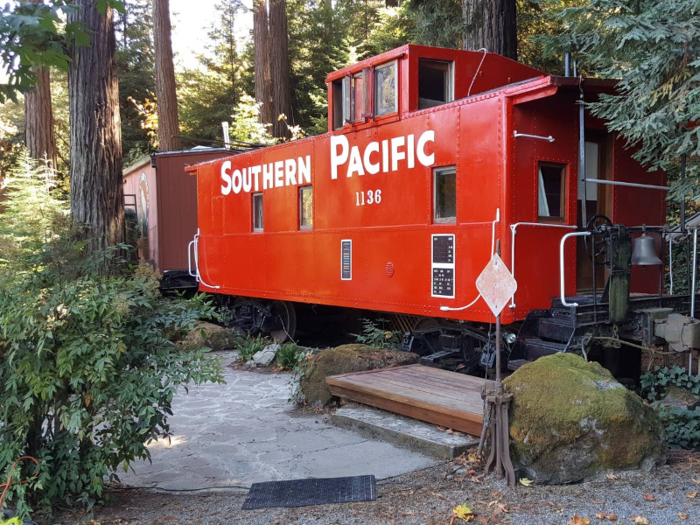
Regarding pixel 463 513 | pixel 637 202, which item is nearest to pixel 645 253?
pixel 637 202

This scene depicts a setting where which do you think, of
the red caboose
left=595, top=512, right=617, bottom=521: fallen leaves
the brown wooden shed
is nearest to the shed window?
the red caboose

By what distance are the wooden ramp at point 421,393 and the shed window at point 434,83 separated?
3266 millimetres

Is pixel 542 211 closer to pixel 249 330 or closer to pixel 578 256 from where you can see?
pixel 578 256

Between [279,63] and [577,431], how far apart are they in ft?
61.5

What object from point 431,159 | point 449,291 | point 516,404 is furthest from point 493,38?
point 516,404

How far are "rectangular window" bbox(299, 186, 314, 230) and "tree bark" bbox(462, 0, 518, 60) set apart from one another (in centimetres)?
419

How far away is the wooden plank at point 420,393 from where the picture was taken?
16.2 ft

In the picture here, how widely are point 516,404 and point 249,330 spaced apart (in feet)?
25.0

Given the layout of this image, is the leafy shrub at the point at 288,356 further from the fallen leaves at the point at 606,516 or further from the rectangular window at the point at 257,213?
the fallen leaves at the point at 606,516

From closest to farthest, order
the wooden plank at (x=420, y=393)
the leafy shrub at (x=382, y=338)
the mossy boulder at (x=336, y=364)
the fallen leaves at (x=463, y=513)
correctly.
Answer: the fallen leaves at (x=463, y=513) < the wooden plank at (x=420, y=393) < the mossy boulder at (x=336, y=364) < the leafy shrub at (x=382, y=338)

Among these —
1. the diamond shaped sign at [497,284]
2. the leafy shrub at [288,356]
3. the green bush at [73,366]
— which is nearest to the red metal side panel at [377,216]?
the leafy shrub at [288,356]

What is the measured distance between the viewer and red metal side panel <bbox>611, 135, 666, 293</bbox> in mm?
7266

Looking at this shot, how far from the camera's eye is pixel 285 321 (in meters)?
10.7

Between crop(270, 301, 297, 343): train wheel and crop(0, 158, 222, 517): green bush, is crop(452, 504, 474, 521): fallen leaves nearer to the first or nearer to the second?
crop(0, 158, 222, 517): green bush
